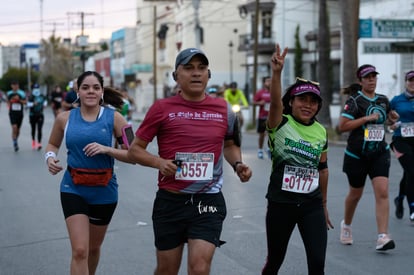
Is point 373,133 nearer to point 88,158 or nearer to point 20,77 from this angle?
point 88,158

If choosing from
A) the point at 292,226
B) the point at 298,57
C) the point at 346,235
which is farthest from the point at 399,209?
the point at 298,57

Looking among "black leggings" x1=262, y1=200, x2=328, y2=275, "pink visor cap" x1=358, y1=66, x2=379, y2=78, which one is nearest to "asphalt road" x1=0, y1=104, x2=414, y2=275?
"black leggings" x1=262, y1=200, x2=328, y2=275

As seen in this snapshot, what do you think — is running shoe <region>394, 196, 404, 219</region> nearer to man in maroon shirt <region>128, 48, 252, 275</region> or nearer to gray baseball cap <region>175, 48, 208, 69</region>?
man in maroon shirt <region>128, 48, 252, 275</region>

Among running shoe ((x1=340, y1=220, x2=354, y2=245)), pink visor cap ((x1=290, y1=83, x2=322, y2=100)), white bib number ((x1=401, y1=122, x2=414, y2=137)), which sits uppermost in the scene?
pink visor cap ((x1=290, y1=83, x2=322, y2=100))

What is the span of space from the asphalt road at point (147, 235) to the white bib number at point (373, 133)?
1.18 metres

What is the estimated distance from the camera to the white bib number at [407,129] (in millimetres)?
10180

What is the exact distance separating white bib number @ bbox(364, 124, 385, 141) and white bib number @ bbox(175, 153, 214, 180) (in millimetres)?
3570

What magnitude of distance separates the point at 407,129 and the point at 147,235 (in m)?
3.48

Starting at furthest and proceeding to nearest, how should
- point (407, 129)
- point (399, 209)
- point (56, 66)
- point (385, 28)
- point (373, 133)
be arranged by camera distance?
point (56, 66), point (385, 28), point (399, 209), point (407, 129), point (373, 133)

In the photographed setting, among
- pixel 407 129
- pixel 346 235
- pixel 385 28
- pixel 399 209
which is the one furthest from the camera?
pixel 385 28

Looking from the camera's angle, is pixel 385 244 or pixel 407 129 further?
pixel 407 129

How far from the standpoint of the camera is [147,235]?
9.66 meters

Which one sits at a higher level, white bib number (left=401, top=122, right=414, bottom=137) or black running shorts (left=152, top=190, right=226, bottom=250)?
white bib number (left=401, top=122, right=414, bottom=137)

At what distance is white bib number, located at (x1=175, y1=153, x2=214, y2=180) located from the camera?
5.46 meters
